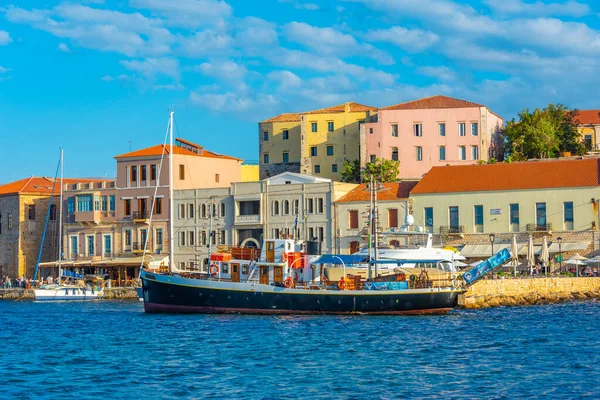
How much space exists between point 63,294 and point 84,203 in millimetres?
12270

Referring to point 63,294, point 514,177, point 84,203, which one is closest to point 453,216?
point 514,177

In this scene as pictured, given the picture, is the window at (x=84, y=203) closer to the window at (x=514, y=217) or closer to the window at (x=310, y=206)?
the window at (x=310, y=206)

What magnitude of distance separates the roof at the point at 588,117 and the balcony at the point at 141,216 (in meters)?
40.7

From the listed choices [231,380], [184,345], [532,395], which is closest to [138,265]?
[184,345]

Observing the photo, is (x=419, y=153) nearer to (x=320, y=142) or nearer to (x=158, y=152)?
(x=320, y=142)

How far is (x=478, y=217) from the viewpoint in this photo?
67562mm

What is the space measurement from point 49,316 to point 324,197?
23.3 m

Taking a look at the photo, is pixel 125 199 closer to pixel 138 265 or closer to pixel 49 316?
pixel 138 265

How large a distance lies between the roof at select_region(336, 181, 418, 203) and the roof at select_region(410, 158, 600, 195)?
122cm

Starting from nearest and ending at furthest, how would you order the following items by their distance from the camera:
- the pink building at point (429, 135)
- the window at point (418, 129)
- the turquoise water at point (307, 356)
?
1. the turquoise water at point (307, 356)
2. the pink building at point (429, 135)
3. the window at point (418, 129)

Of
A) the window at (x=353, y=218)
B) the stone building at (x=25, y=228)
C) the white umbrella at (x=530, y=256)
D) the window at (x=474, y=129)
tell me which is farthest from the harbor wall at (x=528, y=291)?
the stone building at (x=25, y=228)

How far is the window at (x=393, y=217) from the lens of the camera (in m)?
69.9

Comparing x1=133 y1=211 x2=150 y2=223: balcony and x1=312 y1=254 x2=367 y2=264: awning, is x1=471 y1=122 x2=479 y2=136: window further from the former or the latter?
x1=312 y1=254 x2=367 y2=264: awning

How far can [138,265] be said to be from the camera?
78.2 m
